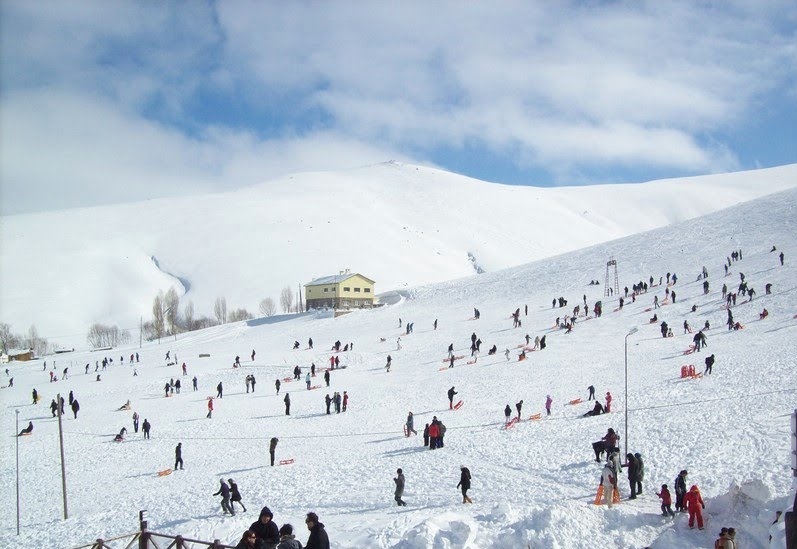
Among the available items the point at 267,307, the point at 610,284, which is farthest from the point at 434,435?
the point at 267,307

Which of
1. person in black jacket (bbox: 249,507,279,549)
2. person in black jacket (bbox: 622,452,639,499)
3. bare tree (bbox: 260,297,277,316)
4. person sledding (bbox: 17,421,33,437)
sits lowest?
person sledding (bbox: 17,421,33,437)

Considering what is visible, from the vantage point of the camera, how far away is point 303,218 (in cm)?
16750

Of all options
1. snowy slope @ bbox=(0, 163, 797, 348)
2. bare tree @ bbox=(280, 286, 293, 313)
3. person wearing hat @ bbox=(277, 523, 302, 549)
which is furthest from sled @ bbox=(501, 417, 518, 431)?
bare tree @ bbox=(280, 286, 293, 313)

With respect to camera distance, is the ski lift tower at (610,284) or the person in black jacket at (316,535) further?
the ski lift tower at (610,284)

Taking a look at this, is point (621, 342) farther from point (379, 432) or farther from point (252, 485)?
point (252, 485)

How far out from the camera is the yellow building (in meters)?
75.2

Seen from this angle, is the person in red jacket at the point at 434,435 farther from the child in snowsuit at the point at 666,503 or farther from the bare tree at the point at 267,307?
the bare tree at the point at 267,307

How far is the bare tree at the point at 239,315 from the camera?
391ft

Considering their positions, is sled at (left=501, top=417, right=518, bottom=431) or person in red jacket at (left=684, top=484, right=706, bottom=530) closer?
person in red jacket at (left=684, top=484, right=706, bottom=530)

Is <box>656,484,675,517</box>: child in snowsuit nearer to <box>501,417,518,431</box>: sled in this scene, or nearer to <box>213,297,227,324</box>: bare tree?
<box>501,417,518,431</box>: sled

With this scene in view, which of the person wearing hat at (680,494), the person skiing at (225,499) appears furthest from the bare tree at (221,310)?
the person wearing hat at (680,494)

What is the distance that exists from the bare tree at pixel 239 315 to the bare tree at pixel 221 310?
134 centimetres

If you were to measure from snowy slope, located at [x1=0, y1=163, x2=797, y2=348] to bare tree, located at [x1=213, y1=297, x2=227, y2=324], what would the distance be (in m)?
4.20

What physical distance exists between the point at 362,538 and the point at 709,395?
1564 centimetres
